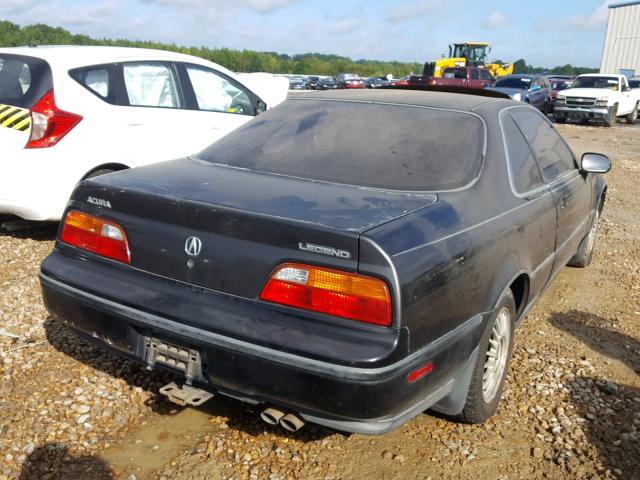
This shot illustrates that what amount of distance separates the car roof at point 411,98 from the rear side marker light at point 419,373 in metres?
1.57

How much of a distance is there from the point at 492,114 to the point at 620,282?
8.81 feet

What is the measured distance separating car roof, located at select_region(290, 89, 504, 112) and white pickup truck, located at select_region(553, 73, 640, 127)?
722 inches

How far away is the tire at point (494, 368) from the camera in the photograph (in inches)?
108

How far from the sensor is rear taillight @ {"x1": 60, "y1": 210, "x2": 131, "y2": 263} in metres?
2.65

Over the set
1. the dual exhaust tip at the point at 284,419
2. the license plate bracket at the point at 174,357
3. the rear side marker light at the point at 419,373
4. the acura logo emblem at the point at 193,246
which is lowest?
the dual exhaust tip at the point at 284,419

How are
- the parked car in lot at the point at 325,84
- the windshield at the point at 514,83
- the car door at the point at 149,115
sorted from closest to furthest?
the car door at the point at 149,115
the windshield at the point at 514,83
the parked car in lot at the point at 325,84

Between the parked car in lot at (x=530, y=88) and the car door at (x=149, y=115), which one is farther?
the parked car in lot at (x=530, y=88)

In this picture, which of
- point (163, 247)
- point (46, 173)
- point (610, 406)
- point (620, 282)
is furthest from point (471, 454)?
point (46, 173)

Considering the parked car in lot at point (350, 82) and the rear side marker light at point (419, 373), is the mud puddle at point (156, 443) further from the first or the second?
the parked car in lot at point (350, 82)

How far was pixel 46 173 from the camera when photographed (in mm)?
4883

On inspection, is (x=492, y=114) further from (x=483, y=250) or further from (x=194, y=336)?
(x=194, y=336)

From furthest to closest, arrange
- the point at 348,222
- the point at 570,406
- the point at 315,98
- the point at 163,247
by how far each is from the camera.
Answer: the point at 315,98 < the point at 570,406 < the point at 163,247 < the point at 348,222

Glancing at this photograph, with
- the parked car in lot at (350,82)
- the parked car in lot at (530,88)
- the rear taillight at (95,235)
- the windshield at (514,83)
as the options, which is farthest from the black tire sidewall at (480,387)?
the parked car in lot at (350,82)

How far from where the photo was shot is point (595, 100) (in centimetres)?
2002
